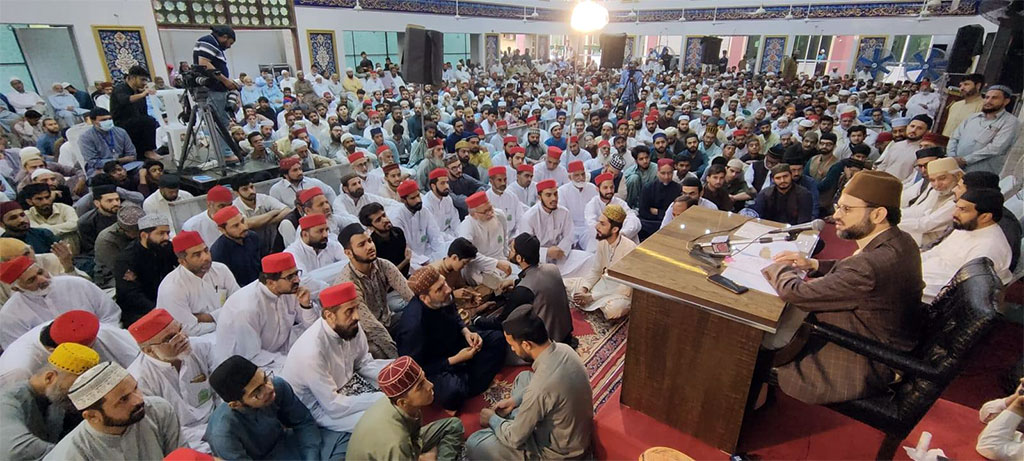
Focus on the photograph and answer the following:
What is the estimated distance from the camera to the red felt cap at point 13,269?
9.40ft

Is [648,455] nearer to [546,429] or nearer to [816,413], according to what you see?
[546,429]

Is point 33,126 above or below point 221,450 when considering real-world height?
above

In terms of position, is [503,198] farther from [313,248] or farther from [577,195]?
[313,248]

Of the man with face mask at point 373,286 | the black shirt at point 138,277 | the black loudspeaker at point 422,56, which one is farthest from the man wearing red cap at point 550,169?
the black shirt at point 138,277

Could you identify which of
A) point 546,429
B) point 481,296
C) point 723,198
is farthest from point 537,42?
point 546,429

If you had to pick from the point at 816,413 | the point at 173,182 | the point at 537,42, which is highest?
the point at 537,42

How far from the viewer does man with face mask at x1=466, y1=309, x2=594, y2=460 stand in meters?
2.15

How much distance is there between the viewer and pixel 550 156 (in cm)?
637

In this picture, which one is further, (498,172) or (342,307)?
(498,172)

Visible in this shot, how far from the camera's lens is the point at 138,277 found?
3586 mm

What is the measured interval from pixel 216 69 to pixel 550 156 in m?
3.78

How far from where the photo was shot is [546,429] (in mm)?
2275

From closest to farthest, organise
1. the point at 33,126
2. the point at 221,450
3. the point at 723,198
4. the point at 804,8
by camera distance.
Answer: the point at 221,450
the point at 723,198
the point at 33,126
the point at 804,8

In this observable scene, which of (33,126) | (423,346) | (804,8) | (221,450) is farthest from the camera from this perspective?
(804,8)
